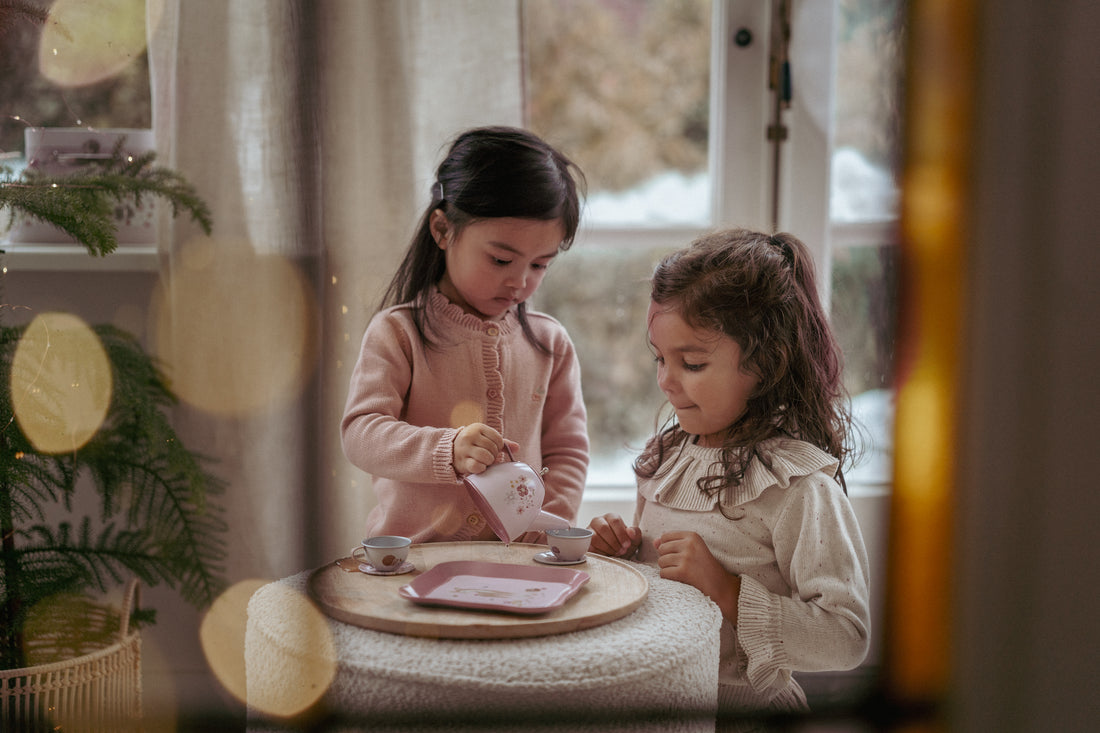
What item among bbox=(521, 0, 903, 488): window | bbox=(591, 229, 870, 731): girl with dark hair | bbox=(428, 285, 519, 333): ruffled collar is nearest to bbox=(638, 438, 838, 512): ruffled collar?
bbox=(591, 229, 870, 731): girl with dark hair

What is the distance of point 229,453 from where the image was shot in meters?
1.38

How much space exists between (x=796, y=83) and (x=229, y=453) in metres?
1.27

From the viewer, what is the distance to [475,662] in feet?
2.26

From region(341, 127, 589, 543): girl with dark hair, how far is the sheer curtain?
0.12m

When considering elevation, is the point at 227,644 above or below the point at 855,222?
below

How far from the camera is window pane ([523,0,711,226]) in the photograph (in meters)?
1.55

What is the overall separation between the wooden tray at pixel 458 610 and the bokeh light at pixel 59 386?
436 millimetres

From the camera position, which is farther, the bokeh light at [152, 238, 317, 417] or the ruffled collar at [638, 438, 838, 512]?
the bokeh light at [152, 238, 317, 417]

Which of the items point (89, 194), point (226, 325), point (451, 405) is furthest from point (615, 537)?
point (89, 194)

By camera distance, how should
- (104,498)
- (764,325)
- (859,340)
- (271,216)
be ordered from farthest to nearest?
(859,340) < (271,216) < (104,498) < (764,325)

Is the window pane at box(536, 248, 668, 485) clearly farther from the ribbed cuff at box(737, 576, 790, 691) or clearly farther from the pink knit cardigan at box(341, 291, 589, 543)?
the ribbed cuff at box(737, 576, 790, 691)

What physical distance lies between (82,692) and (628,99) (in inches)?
53.4

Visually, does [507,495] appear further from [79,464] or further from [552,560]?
[79,464]

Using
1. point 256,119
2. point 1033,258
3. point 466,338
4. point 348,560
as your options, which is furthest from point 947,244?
point 256,119
